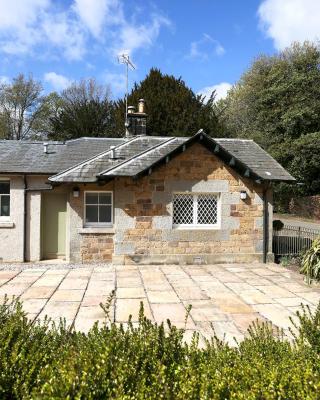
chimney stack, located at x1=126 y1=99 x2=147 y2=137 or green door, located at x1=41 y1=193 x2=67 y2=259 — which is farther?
chimney stack, located at x1=126 y1=99 x2=147 y2=137

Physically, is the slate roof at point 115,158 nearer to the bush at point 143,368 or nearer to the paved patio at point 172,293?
the paved patio at point 172,293

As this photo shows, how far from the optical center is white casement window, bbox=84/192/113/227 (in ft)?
39.7

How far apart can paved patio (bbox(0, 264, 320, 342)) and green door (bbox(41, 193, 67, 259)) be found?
1373 mm

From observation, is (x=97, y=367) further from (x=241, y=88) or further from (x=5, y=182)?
(x=241, y=88)

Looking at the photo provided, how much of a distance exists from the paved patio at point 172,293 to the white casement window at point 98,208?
1.62 m

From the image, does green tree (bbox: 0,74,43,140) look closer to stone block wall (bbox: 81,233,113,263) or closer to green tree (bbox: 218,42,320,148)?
green tree (bbox: 218,42,320,148)

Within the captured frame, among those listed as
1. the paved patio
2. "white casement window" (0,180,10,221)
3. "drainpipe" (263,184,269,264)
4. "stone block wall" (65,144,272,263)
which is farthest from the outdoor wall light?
"white casement window" (0,180,10,221)

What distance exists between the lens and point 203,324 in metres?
6.36

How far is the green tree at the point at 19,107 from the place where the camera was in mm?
38750

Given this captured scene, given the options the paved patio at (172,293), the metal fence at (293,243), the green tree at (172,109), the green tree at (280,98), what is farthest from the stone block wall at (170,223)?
the green tree at (280,98)

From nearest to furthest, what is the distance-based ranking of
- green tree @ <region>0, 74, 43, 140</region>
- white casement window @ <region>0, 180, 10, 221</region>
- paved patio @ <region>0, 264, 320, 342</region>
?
paved patio @ <region>0, 264, 320, 342</region> → white casement window @ <region>0, 180, 10, 221</region> → green tree @ <region>0, 74, 43, 140</region>

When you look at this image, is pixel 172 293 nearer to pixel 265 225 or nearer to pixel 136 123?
pixel 265 225

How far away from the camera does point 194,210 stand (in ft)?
39.9

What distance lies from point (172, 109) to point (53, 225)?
19738 millimetres
